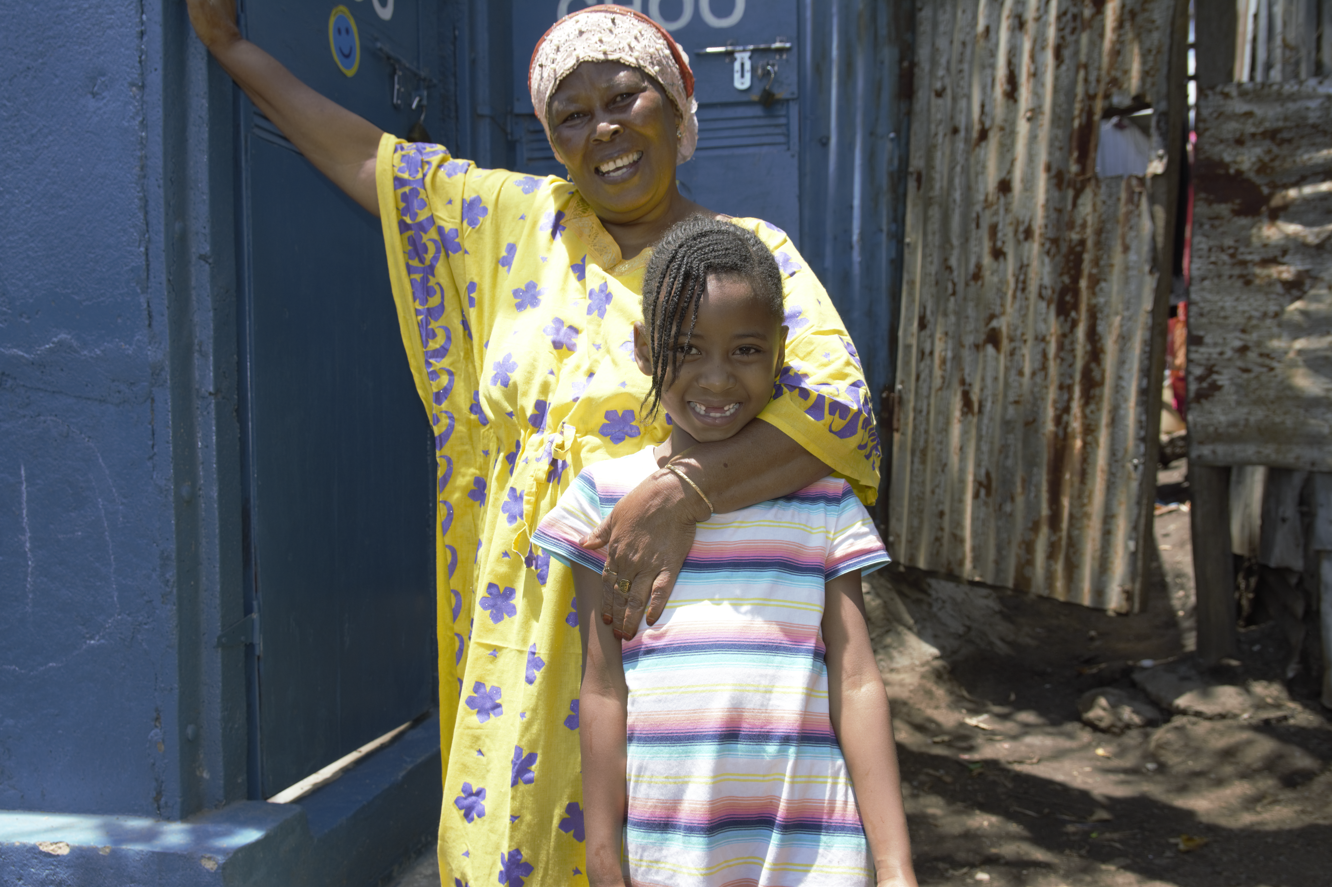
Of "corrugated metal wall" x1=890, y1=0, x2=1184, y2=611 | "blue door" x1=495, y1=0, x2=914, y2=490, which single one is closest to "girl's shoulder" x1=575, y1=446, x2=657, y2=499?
"blue door" x1=495, y1=0, x2=914, y2=490

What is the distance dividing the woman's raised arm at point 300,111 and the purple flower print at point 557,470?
2.12 ft

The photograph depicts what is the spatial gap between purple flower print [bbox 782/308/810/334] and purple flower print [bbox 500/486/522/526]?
0.54m

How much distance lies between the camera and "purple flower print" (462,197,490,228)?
1850 millimetres

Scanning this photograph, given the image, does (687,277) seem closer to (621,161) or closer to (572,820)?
(621,161)

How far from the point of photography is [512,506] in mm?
1715

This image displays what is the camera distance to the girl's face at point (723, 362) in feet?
4.42

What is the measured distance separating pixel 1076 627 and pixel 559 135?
4.19 metres

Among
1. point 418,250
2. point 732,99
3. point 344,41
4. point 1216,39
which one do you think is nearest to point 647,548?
point 418,250

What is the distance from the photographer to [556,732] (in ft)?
5.41

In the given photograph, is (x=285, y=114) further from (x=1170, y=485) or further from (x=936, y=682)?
(x=1170, y=485)

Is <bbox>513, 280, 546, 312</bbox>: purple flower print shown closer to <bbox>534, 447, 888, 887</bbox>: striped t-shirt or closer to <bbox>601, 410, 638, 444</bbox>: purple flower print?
<bbox>601, 410, 638, 444</bbox>: purple flower print

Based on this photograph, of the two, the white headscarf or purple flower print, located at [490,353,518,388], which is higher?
the white headscarf


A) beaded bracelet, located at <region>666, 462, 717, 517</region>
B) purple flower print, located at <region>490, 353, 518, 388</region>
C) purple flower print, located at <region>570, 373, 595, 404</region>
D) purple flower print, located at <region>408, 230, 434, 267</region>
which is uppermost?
purple flower print, located at <region>408, 230, 434, 267</region>

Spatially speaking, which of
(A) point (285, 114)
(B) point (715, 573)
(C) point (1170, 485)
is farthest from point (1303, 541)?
(A) point (285, 114)
